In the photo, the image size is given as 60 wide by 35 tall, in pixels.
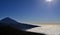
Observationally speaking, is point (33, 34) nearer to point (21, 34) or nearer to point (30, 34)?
point (30, 34)

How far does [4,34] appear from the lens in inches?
1025

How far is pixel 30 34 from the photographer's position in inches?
979

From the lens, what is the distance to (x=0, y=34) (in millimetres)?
25844

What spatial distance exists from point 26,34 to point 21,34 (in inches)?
38.3

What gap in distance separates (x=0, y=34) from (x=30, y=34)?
6.13m

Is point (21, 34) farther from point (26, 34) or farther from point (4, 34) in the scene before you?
point (4, 34)

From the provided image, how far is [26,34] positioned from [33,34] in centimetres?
136

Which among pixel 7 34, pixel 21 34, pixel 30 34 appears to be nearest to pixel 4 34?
pixel 7 34

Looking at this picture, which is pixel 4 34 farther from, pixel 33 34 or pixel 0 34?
pixel 33 34

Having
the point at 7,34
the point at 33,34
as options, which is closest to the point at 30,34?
the point at 33,34

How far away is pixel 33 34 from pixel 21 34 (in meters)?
2.33

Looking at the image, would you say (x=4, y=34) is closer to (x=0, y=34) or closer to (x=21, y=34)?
(x=0, y=34)

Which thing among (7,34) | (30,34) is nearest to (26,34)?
(30,34)

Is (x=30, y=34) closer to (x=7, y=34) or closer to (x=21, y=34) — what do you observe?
(x=21, y=34)
